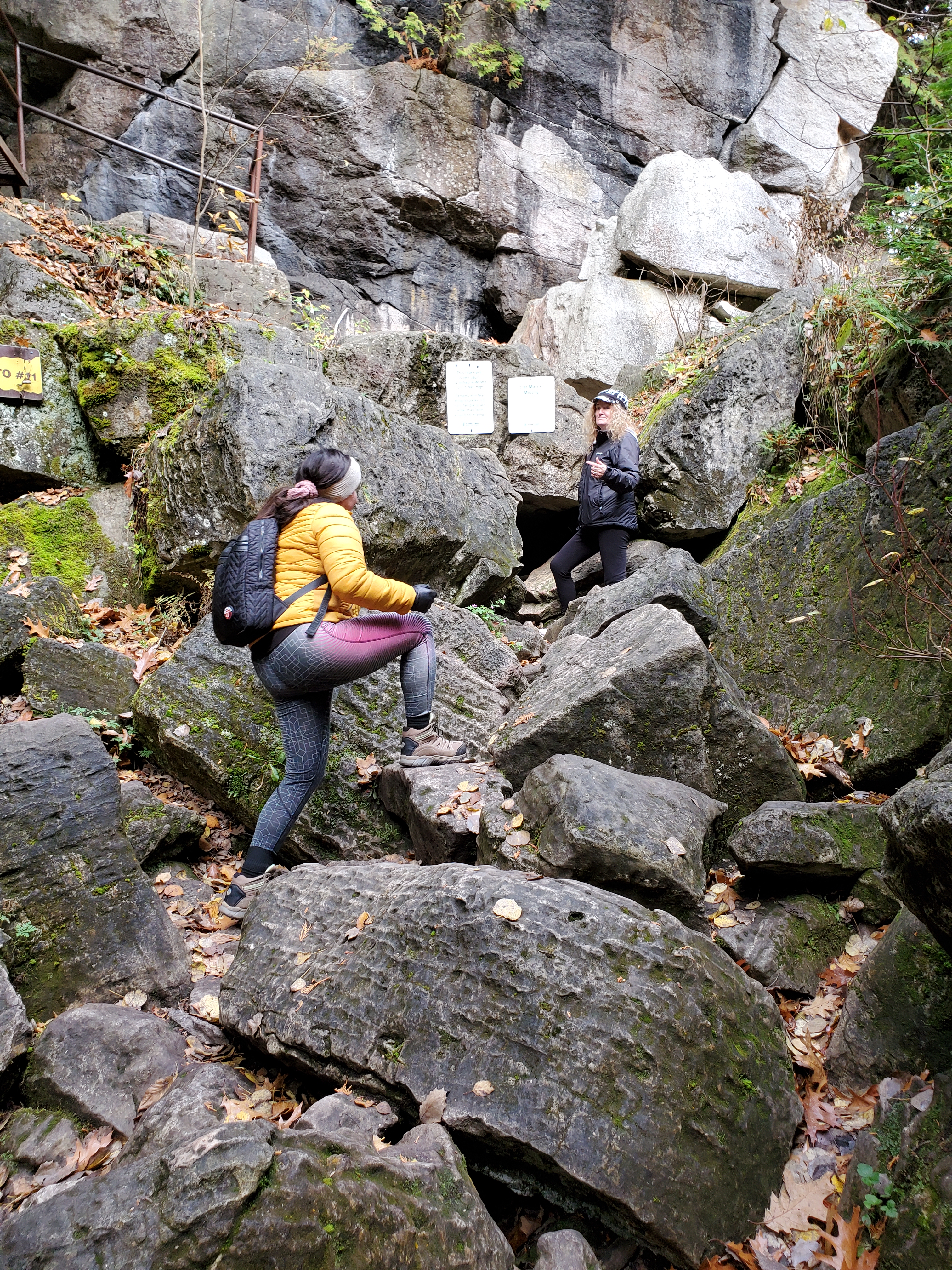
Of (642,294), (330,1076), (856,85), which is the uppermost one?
(856,85)

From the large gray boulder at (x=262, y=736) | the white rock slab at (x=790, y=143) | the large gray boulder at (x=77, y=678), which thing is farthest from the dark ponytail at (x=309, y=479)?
the white rock slab at (x=790, y=143)

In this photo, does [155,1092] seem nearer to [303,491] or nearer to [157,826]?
[157,826]

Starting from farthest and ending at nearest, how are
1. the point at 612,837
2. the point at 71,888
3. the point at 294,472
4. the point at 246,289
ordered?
the point at 246,289
the point at 294,472
the point at 71,888
the point at 612,837

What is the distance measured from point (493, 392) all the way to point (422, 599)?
6183 millimetres

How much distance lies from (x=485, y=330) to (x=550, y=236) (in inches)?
77.7

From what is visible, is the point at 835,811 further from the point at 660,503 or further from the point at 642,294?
the point at 642,294

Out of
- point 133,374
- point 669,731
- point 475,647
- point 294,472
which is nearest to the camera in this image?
point 669,731

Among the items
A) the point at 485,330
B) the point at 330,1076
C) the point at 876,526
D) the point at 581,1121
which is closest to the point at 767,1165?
the point at 581,1121

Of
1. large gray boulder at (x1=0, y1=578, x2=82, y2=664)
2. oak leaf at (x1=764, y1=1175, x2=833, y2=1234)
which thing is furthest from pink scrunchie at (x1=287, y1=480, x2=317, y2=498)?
oak leaf at (x1=764, y1=1175, x2=833, y2=1234)

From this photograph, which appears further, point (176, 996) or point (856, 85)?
point (856, 85)

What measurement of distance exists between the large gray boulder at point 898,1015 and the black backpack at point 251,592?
9.31ft

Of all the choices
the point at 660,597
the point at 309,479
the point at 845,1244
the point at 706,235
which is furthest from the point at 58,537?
the point at 706,235

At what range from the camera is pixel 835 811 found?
150 inches

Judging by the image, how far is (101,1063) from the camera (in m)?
2.95
